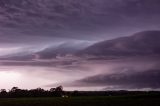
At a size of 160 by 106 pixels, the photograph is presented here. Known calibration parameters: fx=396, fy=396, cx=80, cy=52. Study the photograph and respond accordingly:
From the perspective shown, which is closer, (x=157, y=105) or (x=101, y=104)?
(x=157, y=105)

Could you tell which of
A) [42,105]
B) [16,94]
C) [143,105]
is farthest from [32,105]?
[16,94]

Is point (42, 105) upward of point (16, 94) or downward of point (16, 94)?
downward


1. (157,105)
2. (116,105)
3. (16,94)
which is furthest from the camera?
(16,94)

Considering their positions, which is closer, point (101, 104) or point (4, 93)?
point (101, 104)

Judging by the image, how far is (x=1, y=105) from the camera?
9675 centimetres

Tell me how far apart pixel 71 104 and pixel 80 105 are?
3.49 metres

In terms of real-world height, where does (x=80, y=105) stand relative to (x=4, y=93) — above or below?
below

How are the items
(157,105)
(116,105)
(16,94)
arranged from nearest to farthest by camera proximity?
(157,105) < (116,105) < (16,94)

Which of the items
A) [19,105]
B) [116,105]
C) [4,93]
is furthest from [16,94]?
[116,105]

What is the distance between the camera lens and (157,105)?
86.2 meters

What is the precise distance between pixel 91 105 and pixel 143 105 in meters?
12.7

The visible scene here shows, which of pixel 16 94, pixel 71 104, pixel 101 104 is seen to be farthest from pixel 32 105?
pixel 16 94

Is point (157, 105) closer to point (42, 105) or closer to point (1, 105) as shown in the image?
point (42, 105)

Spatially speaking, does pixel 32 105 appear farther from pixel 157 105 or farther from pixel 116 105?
pixel 157 105
